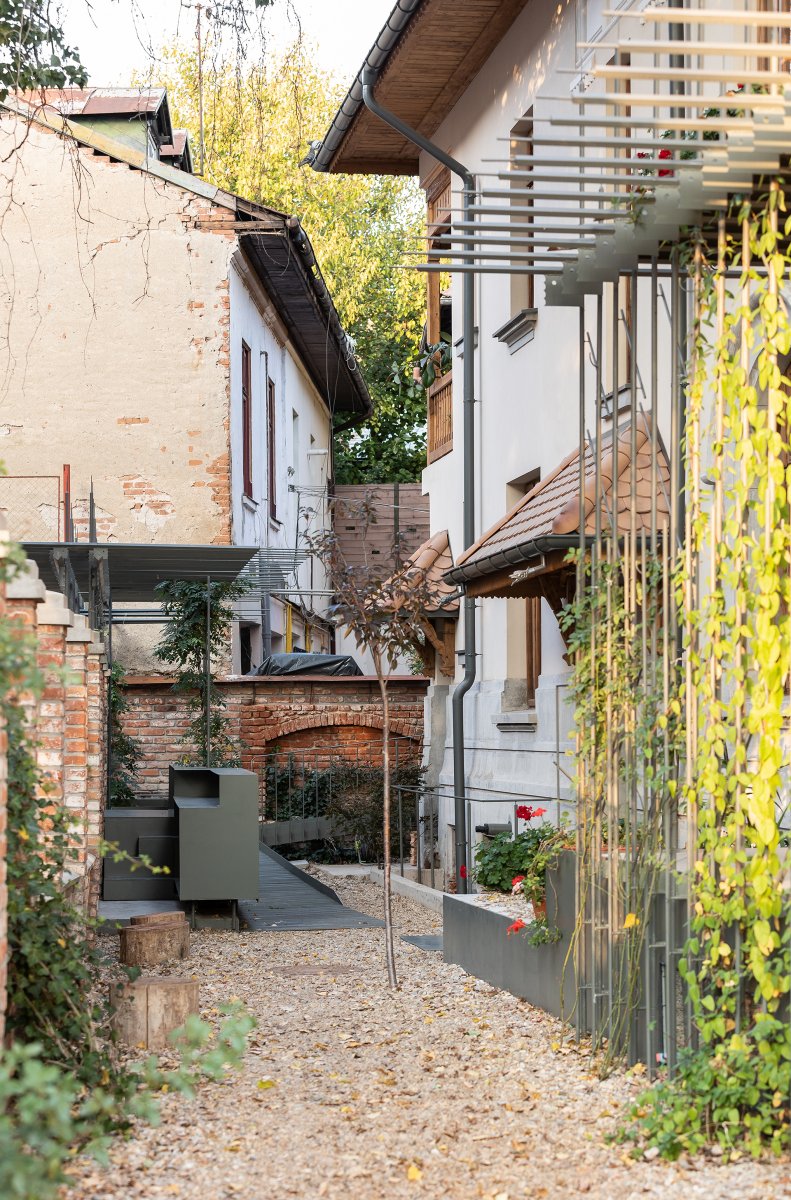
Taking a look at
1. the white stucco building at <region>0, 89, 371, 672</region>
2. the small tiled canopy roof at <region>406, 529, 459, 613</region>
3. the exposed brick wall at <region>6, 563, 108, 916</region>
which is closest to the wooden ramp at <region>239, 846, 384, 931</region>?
the exposed brick wall at <region>6, 563, 108, 916</region>

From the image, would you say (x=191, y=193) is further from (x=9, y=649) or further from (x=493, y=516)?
(x=9, y=649)

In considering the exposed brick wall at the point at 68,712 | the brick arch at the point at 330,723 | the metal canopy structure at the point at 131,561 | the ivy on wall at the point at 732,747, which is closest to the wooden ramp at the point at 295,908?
the exposed brick wall at the point at 68,712

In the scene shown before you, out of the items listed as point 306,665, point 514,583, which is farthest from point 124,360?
point 514,583

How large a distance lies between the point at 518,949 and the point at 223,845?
3635mm

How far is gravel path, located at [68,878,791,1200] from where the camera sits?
457cm

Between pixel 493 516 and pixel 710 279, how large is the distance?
8.47 meters

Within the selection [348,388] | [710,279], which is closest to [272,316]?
[348,388]

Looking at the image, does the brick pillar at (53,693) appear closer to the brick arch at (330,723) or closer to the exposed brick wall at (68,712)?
the exposed brick wall at (68,712)

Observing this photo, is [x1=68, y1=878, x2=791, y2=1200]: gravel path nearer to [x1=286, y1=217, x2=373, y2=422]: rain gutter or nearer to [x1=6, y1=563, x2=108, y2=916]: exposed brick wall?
[x1=6, y1=563, x2=108, y2=916]: exposed brick wall

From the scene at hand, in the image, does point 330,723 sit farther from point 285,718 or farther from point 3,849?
point 3,849

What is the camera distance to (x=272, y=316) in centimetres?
2230

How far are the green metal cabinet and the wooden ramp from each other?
55cm

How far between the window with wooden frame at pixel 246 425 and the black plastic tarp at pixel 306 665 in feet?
7.49

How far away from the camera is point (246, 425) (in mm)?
20266
